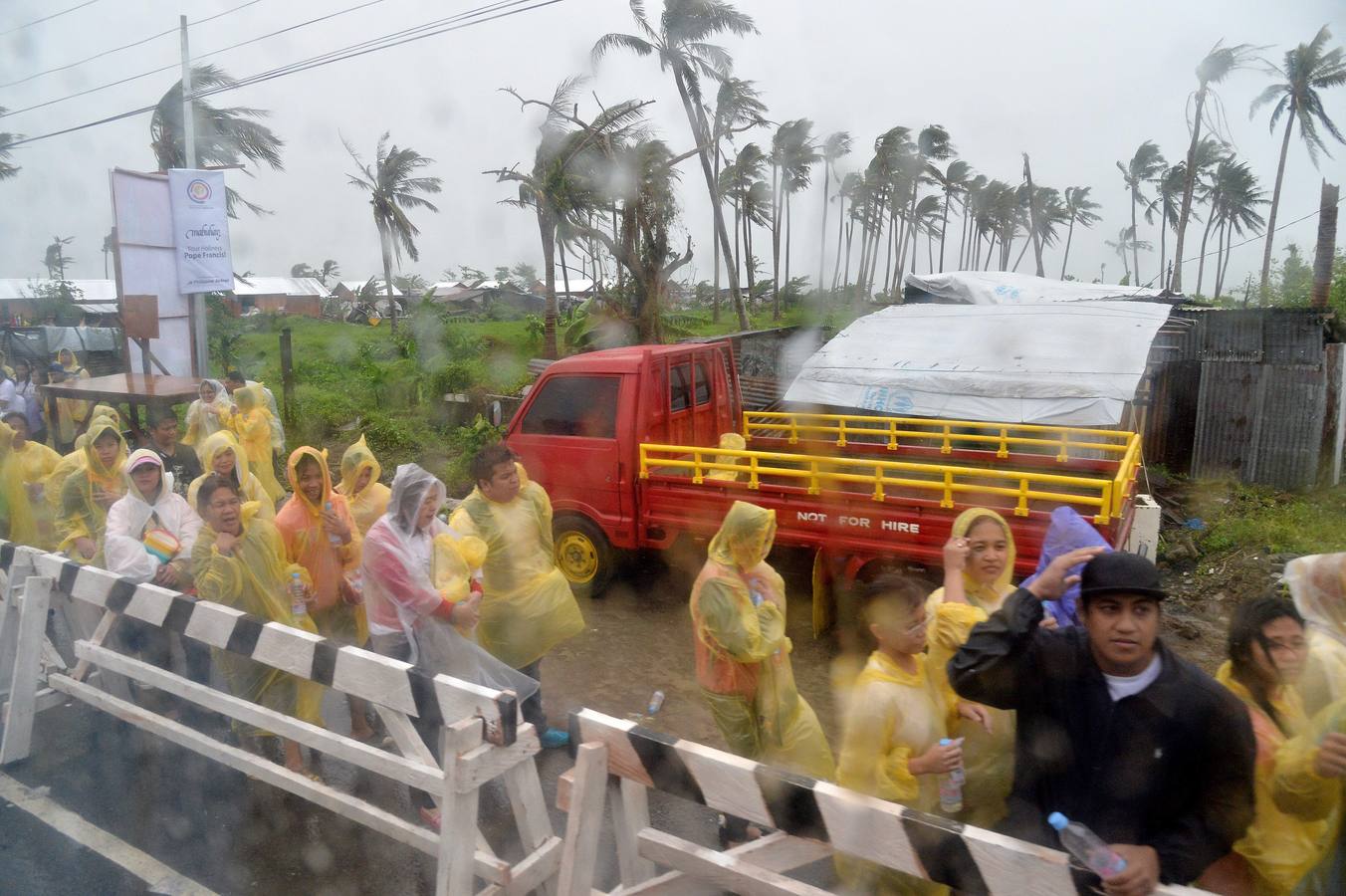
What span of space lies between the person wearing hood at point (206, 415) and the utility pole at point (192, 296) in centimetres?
404

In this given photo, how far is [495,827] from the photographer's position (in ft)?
12.0

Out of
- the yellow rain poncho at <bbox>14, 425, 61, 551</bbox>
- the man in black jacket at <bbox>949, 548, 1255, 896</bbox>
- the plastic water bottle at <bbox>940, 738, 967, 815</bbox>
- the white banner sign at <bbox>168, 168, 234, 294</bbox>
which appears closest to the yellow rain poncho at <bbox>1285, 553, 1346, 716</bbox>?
the man in black jacket at <bbox>949, 548, 1255, 896</bbox>

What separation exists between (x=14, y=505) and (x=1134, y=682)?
6975 millimetres

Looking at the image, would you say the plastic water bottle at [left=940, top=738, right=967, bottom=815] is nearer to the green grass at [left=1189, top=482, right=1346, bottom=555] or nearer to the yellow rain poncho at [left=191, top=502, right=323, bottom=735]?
the yellow rain poncho at [left=191, top=502, right=323, bottom=735]

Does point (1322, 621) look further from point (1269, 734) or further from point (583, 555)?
point (583, 555)

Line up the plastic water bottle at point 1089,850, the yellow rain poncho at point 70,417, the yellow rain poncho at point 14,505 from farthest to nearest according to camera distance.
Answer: the yellow rain poncho at point 70,417 < the yellow rain poncho at point 14,505 < the plastic water bottle at point 1089,850

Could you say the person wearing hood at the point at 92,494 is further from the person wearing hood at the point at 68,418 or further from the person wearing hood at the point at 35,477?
the person wearing hood at the point at 68,418

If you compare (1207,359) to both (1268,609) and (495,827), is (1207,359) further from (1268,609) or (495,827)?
(495,827)

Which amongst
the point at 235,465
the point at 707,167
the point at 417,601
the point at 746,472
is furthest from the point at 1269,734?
the point at 707,167

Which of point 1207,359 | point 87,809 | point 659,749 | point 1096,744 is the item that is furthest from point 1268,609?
point 1207,359

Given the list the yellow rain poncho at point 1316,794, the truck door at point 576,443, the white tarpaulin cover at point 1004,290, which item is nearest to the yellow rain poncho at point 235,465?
the truck door at point 576,443

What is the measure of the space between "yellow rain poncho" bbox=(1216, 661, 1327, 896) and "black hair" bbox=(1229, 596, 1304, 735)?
0.12 m

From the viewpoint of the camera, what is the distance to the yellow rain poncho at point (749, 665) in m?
3.08

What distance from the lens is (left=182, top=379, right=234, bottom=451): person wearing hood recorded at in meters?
7.80
